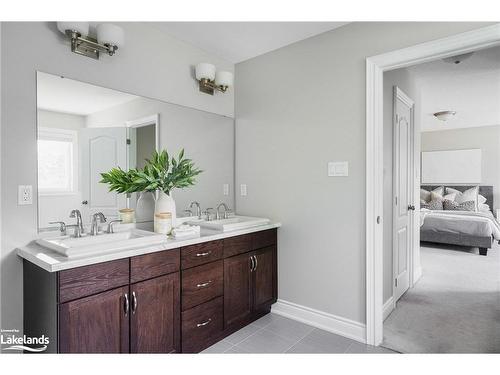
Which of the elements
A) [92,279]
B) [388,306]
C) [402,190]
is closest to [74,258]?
[92,279]

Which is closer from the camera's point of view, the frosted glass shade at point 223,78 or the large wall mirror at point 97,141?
the large wall mirror at point 97,141

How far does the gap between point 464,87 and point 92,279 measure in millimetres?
4615

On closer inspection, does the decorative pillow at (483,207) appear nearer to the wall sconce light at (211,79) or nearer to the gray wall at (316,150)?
the gray wall at (316,150)

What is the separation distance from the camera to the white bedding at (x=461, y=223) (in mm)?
4660

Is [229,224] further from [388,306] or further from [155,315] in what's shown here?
[388,306]

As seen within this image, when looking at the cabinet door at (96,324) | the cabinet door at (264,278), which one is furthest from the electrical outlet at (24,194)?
the cabinet door at (264,278)

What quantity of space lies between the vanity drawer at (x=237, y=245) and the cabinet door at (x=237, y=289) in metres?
0.04

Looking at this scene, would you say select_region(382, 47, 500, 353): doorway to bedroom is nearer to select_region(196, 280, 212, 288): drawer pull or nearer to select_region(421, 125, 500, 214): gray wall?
select_region(421, 125, 500, 214): gray wall

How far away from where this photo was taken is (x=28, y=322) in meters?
1.66

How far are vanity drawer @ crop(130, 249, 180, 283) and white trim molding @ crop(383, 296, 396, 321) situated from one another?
1.85 m

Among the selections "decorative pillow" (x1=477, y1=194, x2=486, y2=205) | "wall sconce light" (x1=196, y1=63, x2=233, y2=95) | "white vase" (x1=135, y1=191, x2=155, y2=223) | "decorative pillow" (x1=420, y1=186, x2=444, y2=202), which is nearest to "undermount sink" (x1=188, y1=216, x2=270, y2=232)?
"white vase" (x1=135, y1=191, x2=155, y2=223)

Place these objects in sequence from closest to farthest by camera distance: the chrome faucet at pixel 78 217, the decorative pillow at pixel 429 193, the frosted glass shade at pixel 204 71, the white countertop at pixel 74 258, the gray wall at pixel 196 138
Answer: the white countertop at pixel 74 258 → the chrome faucet at pixel 78 217 → the gray wall at pixel 196 138 → the frosted glass shade at pixel 204 71 → the decorative pillow at pixel 429 193

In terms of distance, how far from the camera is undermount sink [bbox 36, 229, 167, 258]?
1475mm
